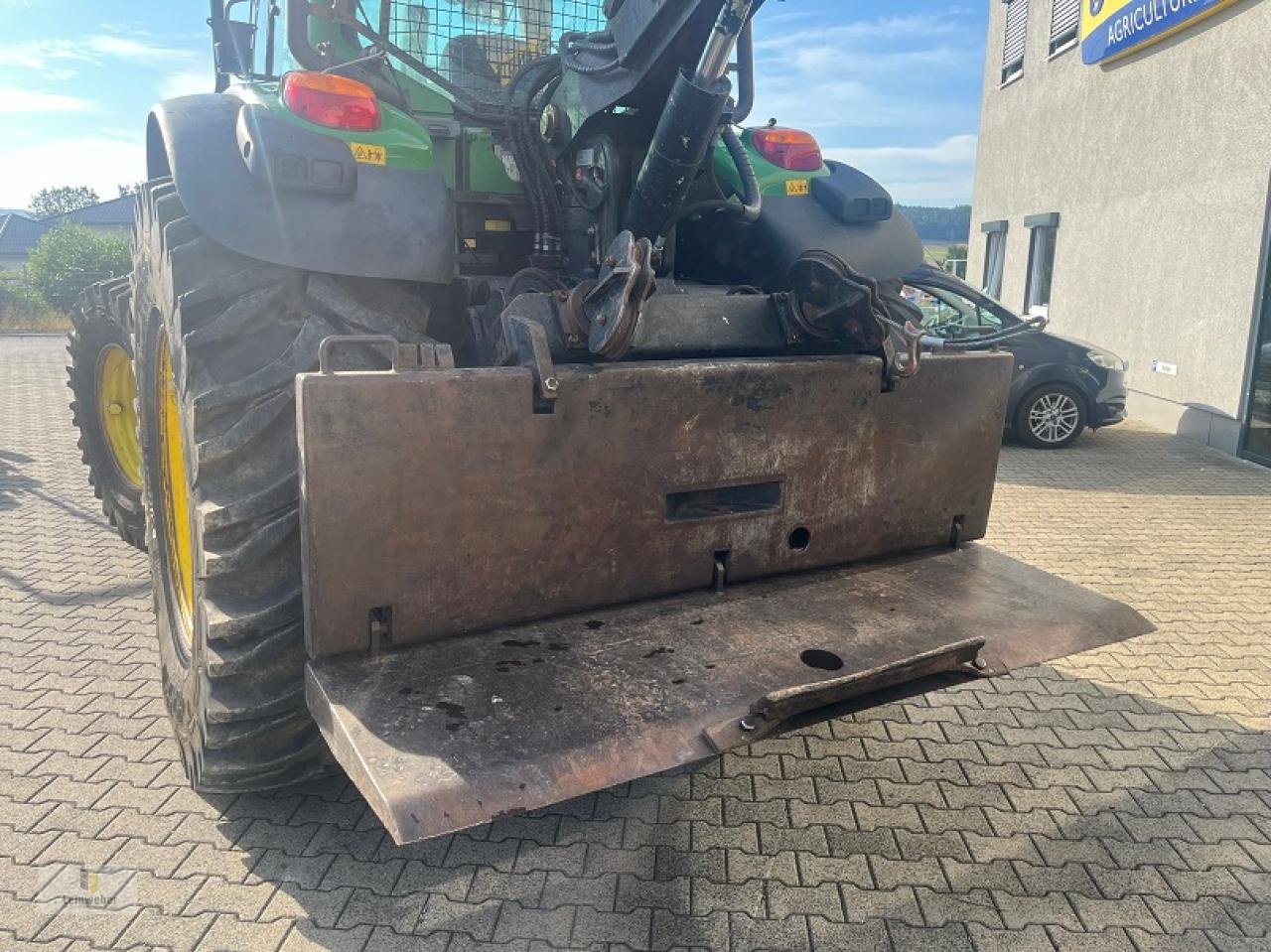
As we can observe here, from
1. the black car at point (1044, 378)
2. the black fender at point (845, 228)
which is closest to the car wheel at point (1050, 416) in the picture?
the black car at point (1044, 378)

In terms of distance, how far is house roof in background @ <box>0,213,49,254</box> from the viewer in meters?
60.0

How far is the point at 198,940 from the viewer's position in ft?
8.07

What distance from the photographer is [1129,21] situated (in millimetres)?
11594

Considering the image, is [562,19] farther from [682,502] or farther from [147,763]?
[147,763]

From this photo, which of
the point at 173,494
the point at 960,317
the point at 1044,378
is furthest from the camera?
the point at 960,317

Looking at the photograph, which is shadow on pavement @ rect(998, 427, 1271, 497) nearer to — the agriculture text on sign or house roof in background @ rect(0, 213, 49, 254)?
the agriculture text on sign

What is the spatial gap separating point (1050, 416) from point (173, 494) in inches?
334

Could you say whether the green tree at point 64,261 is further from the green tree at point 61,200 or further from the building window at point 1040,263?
the green tree at point 61,200

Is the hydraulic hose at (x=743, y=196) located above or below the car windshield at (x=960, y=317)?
above

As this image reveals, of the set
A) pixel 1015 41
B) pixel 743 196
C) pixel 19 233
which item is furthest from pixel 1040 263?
pixel 19 233

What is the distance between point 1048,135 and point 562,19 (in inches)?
486

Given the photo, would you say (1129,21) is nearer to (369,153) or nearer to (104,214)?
(369,153)

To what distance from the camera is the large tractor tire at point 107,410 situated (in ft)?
17.1

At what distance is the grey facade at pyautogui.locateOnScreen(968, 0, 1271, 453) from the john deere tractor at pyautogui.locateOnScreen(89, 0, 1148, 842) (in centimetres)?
787
